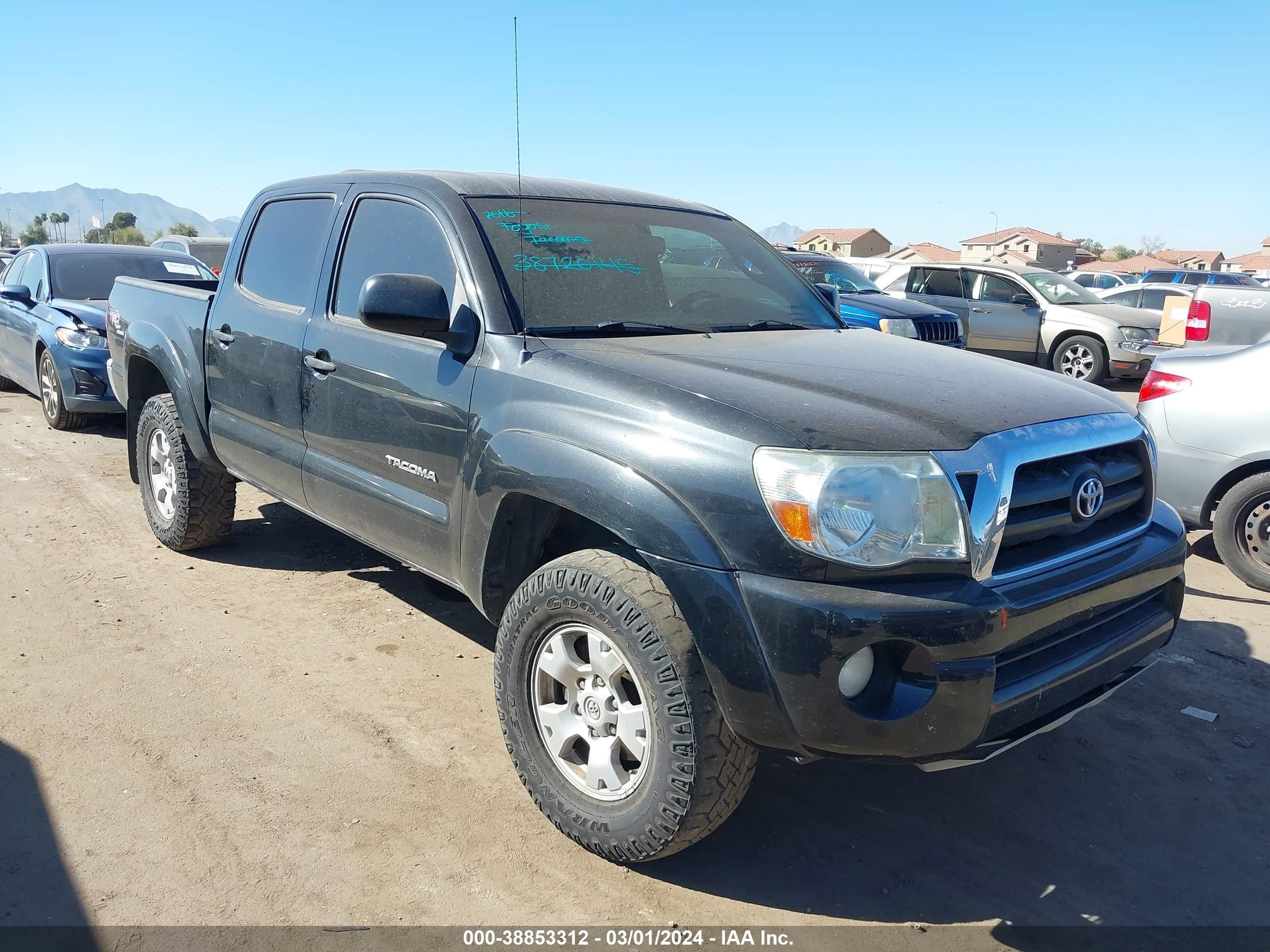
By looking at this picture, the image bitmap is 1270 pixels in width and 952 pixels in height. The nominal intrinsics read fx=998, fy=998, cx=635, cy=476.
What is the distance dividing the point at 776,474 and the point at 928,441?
15.9 inches

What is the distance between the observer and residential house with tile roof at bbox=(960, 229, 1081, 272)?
7519 cm

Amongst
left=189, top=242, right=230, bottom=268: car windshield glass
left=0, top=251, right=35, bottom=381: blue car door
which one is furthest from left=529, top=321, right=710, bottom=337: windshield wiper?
left=189, top=242, right=230, bottom=268: car windshield glass

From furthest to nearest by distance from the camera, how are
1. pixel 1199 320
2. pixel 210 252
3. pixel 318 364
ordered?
pixel 210 252 < pixel 1199 320 < pixel 318 364

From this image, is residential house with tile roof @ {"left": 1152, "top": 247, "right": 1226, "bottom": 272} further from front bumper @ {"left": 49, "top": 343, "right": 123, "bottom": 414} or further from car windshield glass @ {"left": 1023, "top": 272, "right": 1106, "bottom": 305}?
front bumper @ {"left": 49, "top": 343, "right": 123, "bottom": 414}

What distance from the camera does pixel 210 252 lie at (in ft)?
61.7

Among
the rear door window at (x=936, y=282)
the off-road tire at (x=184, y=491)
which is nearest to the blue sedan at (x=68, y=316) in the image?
the off-road tire at (x=184, y=491)

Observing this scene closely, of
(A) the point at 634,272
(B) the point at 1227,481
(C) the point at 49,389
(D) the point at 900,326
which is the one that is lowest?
(C) the point at 49,389

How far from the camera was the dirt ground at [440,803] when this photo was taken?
2.72m

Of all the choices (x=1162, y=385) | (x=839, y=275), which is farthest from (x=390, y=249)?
(x=839, y=275)

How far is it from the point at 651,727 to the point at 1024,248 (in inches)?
3421

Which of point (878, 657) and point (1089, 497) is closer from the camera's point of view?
point (878, 657)

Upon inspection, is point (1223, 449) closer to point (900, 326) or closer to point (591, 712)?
point (591, 712)

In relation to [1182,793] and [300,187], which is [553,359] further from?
[1182,793]

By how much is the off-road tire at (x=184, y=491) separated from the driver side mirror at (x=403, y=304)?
2.37 metres
